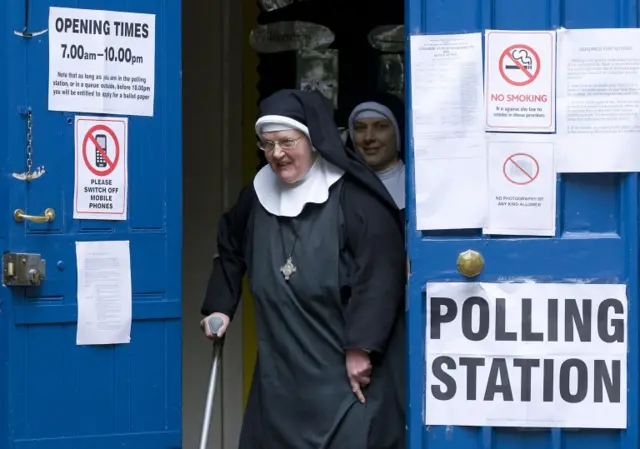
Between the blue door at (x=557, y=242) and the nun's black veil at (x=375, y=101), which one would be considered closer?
the blue door at (x=557, y=242)

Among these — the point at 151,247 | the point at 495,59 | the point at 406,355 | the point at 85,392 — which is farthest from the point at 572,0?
the point at 85,392

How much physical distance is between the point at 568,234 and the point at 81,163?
5.60 ft

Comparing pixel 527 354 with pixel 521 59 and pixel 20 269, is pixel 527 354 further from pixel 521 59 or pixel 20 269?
pixel 20 269

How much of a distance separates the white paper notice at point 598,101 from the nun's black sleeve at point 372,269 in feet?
2.13

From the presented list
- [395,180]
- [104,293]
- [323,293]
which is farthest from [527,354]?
[104,293]

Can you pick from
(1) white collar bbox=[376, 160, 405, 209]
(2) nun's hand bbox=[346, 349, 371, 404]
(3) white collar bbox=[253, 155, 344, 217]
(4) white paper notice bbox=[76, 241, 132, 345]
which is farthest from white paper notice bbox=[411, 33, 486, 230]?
(4) white paper notice bbox=[76, 241, 132, 345]

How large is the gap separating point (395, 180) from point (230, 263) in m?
0.78

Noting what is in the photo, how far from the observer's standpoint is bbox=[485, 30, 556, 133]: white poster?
380 centimetres

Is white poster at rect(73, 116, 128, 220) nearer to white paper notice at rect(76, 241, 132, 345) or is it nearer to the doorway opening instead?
white paper notice at rect(76, 241, 132, 345)

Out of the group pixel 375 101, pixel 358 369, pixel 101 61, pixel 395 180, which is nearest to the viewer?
pixel 358 369

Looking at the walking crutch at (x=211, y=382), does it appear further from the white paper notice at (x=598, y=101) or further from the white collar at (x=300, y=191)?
the white paper notice at (x=598, y=101)

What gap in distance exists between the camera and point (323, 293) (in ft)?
13.1

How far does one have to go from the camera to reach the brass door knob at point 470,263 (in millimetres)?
3791

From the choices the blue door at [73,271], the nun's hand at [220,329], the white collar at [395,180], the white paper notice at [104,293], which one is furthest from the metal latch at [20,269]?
the white collar at [395,180]
